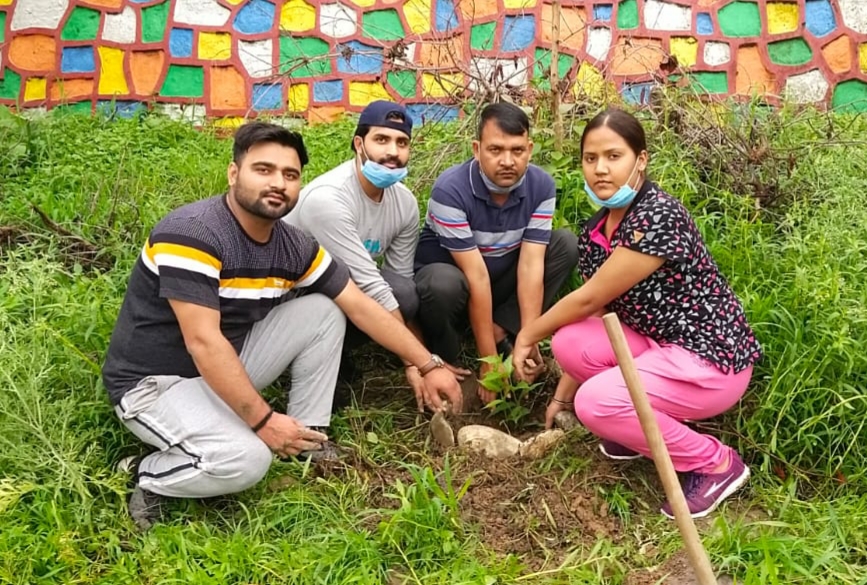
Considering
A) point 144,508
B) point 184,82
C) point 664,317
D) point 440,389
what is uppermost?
point 184,82

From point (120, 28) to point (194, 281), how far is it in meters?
3.96

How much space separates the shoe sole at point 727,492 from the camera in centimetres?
288

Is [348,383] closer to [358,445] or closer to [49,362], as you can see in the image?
[358,445]

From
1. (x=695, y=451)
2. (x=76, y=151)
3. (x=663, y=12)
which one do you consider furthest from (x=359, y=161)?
(x=663, y=12)

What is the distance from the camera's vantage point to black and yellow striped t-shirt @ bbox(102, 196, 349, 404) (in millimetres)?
2754

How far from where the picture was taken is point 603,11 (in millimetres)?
5816

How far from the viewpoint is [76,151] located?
17.4 ft

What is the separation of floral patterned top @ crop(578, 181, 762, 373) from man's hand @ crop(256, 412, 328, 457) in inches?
48.2

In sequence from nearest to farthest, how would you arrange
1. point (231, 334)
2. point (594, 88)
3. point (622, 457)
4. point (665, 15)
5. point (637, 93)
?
point (231, 334), point (622, 457), point (594, 88), point (637, 93), point (665, 15)

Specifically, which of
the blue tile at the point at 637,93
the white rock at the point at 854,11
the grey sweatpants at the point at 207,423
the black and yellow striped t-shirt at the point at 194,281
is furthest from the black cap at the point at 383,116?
the white rock at the point at 854,11

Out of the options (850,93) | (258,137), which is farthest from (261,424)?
(850,93)

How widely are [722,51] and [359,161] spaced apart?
3578 mm

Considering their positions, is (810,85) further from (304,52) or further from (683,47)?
(304,52)

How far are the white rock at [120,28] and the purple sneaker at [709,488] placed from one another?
16.2ft
